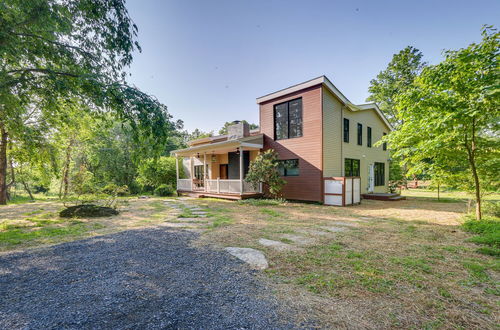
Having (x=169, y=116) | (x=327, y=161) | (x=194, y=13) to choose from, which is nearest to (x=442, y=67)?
(x=327, y=161)

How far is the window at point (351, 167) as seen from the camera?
1236 cm

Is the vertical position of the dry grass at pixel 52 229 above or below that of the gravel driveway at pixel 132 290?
below

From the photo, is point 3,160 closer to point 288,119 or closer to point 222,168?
point 222,168

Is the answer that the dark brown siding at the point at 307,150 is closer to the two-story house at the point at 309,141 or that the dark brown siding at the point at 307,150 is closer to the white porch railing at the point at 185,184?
the two-story house at the point at 309,141

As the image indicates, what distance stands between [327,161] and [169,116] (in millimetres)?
8017

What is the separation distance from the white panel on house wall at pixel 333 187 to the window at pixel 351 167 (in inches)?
97.0

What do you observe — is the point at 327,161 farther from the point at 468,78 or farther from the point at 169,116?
the point at 169,116

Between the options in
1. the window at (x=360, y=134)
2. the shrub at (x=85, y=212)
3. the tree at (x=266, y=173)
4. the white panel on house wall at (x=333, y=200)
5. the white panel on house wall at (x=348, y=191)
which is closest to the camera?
the shrub at (x=85, y=212)

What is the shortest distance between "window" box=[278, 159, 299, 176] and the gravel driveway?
8541mm

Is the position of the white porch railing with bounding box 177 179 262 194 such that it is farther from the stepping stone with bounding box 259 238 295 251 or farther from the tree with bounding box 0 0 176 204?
the stepping stone with bounding box 259 238 295 251

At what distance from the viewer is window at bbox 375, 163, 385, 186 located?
50.1ft

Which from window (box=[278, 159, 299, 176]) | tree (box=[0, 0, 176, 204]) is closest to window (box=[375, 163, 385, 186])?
window (box=[278, 159, 299, 176])

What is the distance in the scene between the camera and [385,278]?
9.09ft

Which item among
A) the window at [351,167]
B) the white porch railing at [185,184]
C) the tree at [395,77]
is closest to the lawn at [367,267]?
the window at [351,167]
